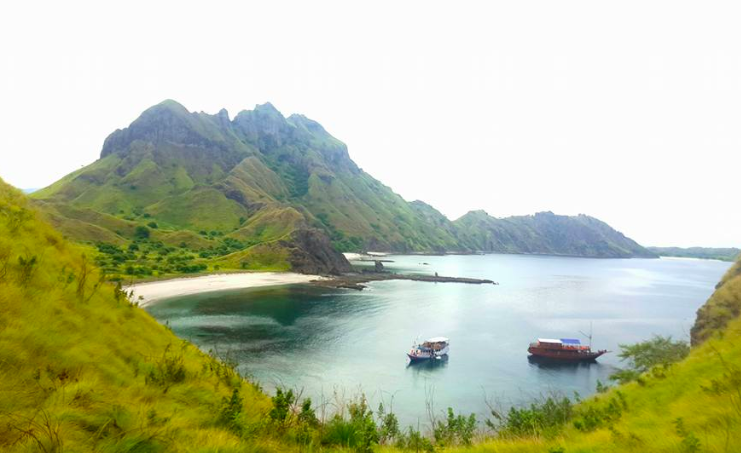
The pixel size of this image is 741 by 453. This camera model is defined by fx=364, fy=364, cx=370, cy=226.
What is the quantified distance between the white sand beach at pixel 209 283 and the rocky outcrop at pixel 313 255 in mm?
7494

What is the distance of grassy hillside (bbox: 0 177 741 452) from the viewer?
537 centimetres

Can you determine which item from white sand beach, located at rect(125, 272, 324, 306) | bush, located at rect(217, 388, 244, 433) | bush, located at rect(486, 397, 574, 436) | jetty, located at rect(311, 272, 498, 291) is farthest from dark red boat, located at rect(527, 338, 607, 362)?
white sand beach, located at rect(125, 272, 324, 306)

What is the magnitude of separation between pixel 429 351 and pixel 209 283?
6856cm

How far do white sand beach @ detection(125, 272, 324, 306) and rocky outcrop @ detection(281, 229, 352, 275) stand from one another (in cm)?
749

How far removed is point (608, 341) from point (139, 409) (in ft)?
287

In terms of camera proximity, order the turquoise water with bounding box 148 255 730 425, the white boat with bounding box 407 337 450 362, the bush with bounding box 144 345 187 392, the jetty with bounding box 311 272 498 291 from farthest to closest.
Answer: 1. the jetty with bounding box 311 272 498 291
2. the white boat with bounding box 407 337 450 362
3. the turquoise water with bounding box 148 255 730 425
4. the bush with bounding box 144 345 187 392

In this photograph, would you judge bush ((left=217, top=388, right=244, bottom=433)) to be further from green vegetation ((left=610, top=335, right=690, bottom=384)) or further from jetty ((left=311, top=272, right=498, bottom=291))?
jetty ((left=311, top=272, right=498, bottom=291))

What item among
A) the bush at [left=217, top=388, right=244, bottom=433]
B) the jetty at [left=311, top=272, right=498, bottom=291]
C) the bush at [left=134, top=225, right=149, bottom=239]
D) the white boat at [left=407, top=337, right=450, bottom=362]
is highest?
the bush at [left=134, top=225, right=149, bottom=239]

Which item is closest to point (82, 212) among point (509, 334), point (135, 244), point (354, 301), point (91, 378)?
point (135, 244)

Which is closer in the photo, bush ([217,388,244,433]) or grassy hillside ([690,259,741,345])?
bush ([217,388,244,433])

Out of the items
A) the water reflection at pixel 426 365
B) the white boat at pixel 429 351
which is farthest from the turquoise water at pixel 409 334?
the white boat at pixel 429 351

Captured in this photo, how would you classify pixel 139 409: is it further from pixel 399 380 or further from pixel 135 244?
pixel 135 244

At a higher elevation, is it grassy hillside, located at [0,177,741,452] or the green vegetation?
grassy hillside, located at [0,177,741,452]

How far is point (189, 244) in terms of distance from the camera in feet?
503
